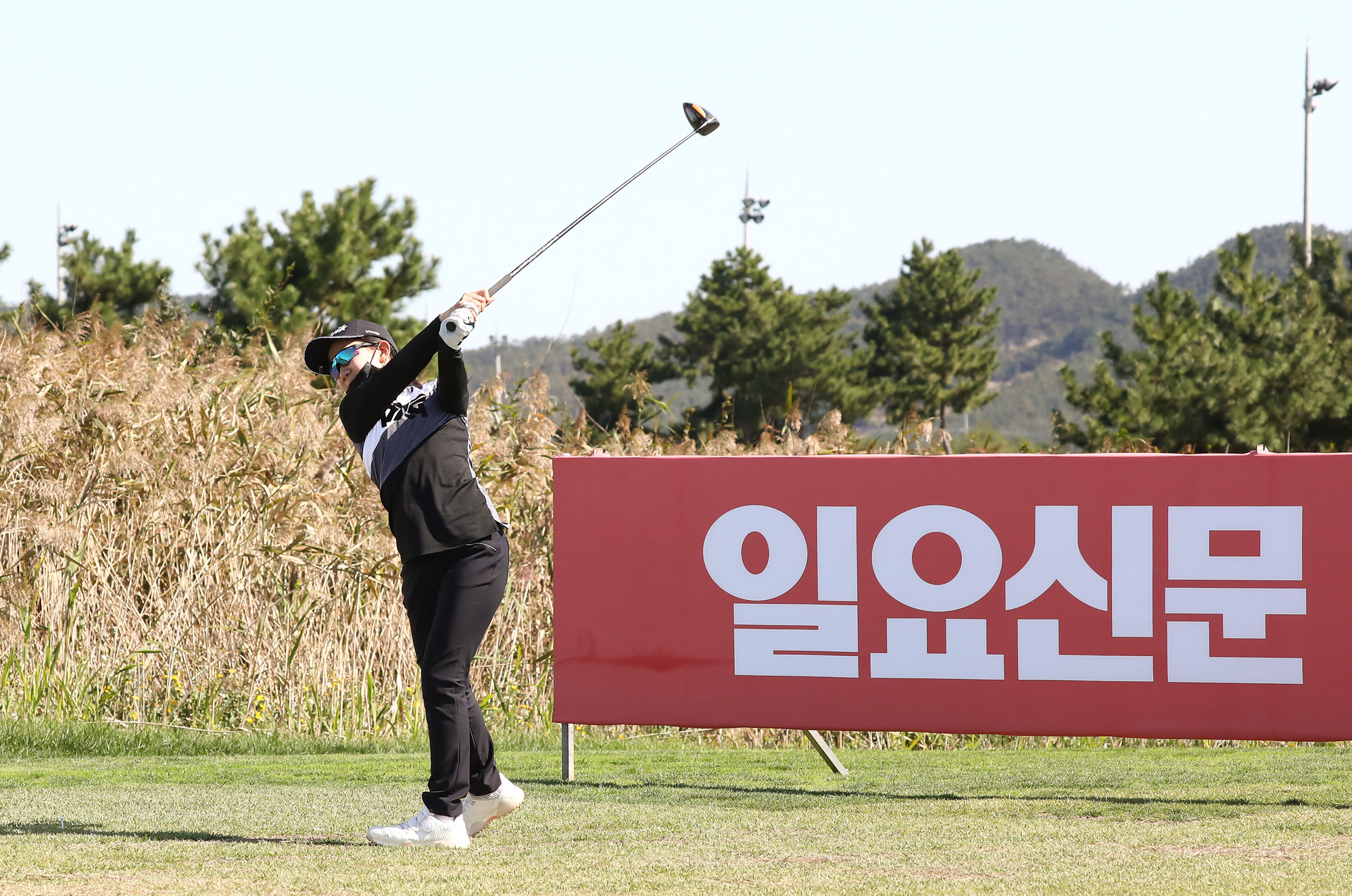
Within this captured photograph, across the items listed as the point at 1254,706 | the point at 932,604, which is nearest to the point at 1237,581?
the point at 1254,706

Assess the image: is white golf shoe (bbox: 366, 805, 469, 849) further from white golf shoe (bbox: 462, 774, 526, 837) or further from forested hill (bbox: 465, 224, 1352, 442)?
forested hill (bbox: 465, 224, 1352, 442)

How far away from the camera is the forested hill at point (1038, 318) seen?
121 metres

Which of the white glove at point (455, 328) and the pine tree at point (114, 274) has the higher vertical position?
the pine tree at point (114, 274)

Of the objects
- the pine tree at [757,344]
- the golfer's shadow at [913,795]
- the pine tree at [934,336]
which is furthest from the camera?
the pine tree at [934,336]

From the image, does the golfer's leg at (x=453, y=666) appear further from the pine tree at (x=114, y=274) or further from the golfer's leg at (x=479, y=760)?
the pine tree at (x=114, y=274)

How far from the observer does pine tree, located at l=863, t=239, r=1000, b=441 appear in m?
56.0

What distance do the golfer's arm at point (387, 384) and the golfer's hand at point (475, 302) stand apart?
0.23 feet

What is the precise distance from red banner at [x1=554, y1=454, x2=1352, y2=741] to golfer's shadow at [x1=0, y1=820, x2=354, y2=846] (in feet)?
5.41

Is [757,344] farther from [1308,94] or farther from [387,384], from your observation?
[387,384]

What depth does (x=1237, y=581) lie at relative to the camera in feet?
17.2

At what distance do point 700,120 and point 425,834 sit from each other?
119 inches

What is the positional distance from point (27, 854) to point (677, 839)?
188 centimetres

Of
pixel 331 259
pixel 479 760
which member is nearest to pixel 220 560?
pixel 479 760

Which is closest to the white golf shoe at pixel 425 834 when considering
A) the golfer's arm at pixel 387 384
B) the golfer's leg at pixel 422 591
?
the golfer's leg at pixel 422 591
